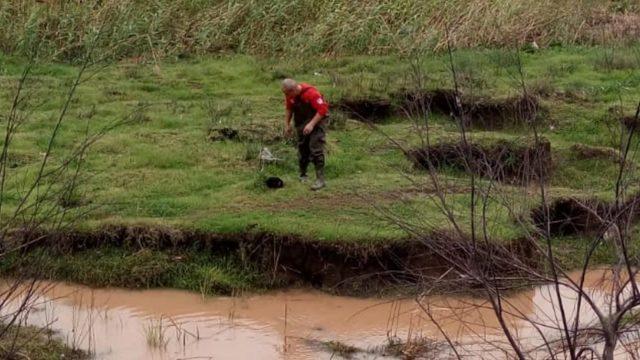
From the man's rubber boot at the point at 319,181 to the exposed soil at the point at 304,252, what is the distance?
1188 millimetres

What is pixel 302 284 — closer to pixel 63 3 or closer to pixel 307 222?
pixel 307 222

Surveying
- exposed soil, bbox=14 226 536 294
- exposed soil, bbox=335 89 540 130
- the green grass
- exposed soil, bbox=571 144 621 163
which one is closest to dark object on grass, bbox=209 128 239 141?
the green grass

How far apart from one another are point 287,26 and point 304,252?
23.8ft

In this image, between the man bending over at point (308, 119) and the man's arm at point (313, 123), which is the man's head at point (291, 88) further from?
the man's arm at point (313, 123)


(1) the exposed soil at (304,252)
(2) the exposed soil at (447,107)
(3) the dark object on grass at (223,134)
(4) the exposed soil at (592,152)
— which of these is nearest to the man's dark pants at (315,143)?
(1) the exposed soil at (304,252)

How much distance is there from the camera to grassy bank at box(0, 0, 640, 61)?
552 inches

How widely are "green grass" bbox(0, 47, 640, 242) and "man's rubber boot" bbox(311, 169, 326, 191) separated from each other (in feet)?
0.34

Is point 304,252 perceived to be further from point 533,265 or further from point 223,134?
point 223,134

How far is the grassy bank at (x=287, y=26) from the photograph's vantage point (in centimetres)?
1403

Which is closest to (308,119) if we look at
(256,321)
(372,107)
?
(256,321)

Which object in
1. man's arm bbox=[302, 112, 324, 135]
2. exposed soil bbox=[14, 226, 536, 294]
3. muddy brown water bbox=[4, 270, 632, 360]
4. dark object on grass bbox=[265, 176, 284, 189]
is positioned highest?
man's arm bbox=[302, 112, 324, 135]

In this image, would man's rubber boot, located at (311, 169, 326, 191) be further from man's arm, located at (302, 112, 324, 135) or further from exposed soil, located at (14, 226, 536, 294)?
exposed soil, located at (14, 226, 536, 294)

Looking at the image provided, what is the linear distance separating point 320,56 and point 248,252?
21.1 ft

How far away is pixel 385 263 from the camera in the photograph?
7879 millimetres
